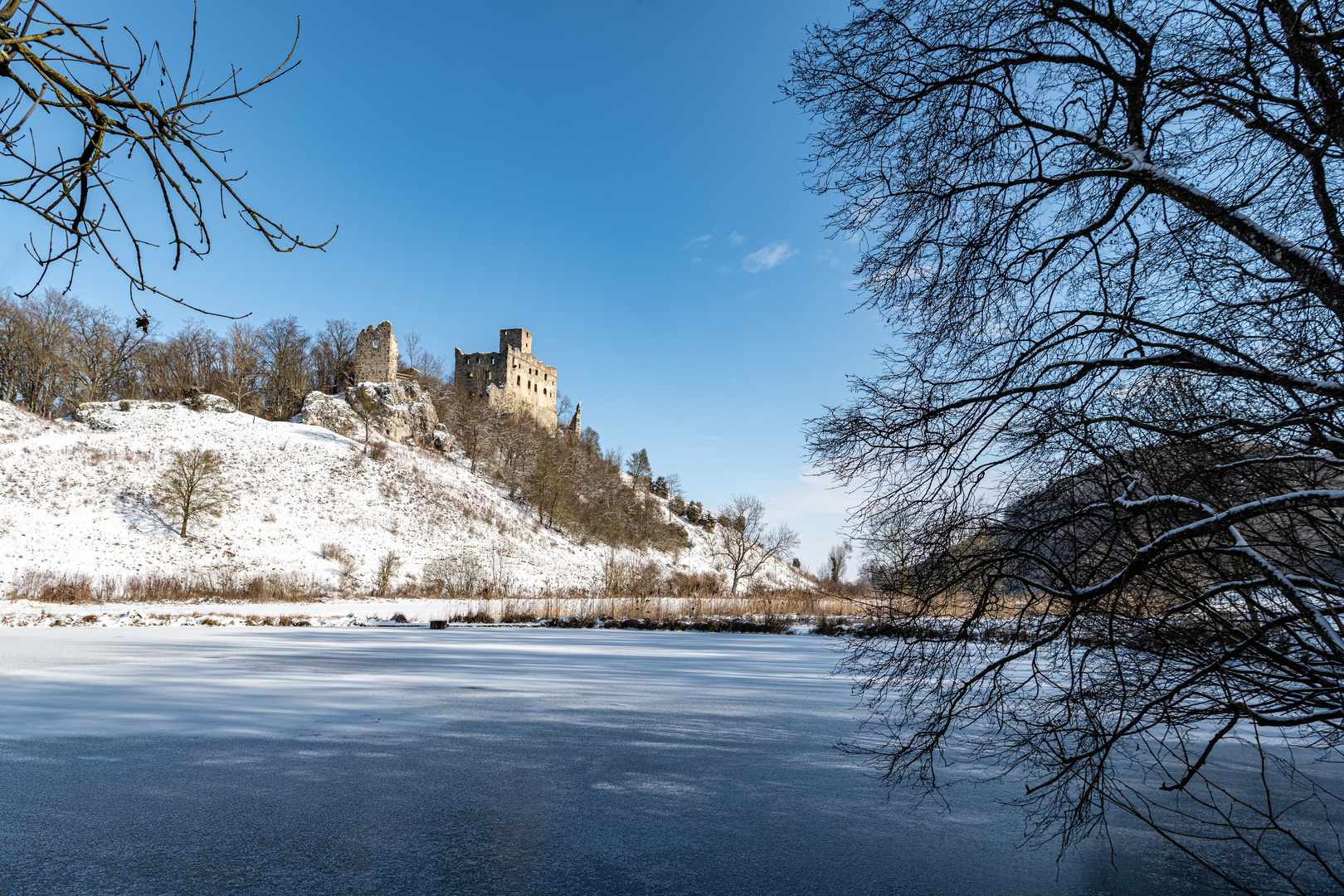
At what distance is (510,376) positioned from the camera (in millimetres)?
66000

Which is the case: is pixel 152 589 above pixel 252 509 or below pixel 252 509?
below

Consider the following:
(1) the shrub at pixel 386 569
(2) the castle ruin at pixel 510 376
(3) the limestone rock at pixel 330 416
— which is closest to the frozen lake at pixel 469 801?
(1) the shrub at pixel 386 569

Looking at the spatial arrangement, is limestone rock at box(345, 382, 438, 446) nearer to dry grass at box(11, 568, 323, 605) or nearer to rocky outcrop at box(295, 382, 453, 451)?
rocky outcrop at box(295, 382, 453, 451)

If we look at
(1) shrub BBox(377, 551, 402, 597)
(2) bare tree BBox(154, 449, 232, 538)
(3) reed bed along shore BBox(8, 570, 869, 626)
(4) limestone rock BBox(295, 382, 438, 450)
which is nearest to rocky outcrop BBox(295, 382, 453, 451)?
(4) limestone rock BBox(295, 382, 438, 450)

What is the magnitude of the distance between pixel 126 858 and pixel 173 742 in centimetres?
220

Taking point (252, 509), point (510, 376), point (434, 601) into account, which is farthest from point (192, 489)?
point (510, 376)

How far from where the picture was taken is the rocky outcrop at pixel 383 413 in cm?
4769

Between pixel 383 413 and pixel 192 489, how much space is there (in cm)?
1966

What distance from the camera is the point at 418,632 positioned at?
1484cm

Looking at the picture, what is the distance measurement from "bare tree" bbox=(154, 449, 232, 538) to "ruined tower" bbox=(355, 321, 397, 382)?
2040 centimetres

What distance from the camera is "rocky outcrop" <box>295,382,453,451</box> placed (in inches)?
1877

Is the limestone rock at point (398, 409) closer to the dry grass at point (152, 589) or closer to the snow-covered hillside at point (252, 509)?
the snow-covered hillside at point (252, 509)

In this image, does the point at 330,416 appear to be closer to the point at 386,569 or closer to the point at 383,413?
the point at 383,413

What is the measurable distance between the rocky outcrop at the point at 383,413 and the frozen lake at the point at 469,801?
44.5 metres
